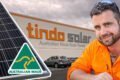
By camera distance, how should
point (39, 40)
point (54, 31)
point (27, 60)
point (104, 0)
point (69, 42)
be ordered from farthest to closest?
point (69, 42) < point (54, 31) < point (39, 40) < point (27, 60) < point (104, 0)

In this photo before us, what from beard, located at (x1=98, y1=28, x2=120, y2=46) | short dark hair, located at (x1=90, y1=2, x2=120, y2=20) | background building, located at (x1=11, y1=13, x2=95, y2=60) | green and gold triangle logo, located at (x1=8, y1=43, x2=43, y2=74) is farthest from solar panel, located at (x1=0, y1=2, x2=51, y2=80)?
→ background building, located at (x1=11, y1=13, x2=95, y2=60)

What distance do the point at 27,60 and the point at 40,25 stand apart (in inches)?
2003

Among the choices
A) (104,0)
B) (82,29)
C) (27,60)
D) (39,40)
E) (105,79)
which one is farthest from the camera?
(82,29)

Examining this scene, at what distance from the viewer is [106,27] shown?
9.02 feet

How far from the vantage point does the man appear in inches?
108

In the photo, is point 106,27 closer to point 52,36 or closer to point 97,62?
point 97,62

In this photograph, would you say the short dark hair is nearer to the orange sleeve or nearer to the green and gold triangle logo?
the orange sleeve

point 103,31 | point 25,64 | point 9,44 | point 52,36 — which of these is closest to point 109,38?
point 103,31

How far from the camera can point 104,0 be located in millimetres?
2795

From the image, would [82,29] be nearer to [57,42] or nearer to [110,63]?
[57,42]

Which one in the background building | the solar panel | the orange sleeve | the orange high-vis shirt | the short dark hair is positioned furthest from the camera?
the background building

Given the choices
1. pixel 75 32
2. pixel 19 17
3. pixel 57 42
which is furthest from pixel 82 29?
pixel 19 17

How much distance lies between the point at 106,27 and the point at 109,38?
88mm

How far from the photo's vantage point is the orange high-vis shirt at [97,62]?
291 cm
